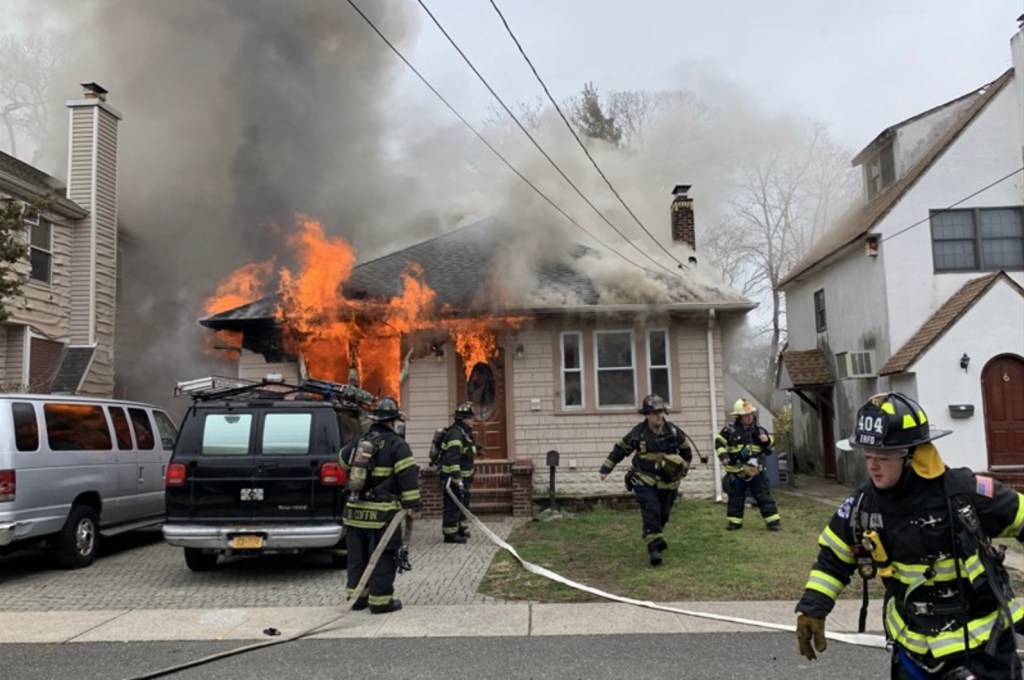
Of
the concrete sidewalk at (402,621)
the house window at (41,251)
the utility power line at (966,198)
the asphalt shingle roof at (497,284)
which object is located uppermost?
the utility power line at (966,198)

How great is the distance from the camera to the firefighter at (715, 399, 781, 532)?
9.33 meters

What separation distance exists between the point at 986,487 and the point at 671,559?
211 inches

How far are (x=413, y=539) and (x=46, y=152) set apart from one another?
14.7m

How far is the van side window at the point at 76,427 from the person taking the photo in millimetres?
7527

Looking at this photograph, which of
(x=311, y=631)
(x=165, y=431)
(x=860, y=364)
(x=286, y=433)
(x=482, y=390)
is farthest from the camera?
(x=860, y=364)

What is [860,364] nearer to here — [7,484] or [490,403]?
[490,403]

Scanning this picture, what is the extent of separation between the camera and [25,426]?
7.13 meters

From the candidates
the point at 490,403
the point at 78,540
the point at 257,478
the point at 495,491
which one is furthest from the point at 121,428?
the point at 490,403

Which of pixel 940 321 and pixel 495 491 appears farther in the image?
pixel 940 321

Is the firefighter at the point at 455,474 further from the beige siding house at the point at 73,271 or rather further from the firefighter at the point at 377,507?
the beige siding house at the point at 73,271

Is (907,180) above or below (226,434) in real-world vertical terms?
above

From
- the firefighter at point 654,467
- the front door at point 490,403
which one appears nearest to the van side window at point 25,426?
the firefighter at point 654,467

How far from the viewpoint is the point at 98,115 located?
14.8 meters

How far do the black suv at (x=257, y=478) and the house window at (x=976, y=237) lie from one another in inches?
509
